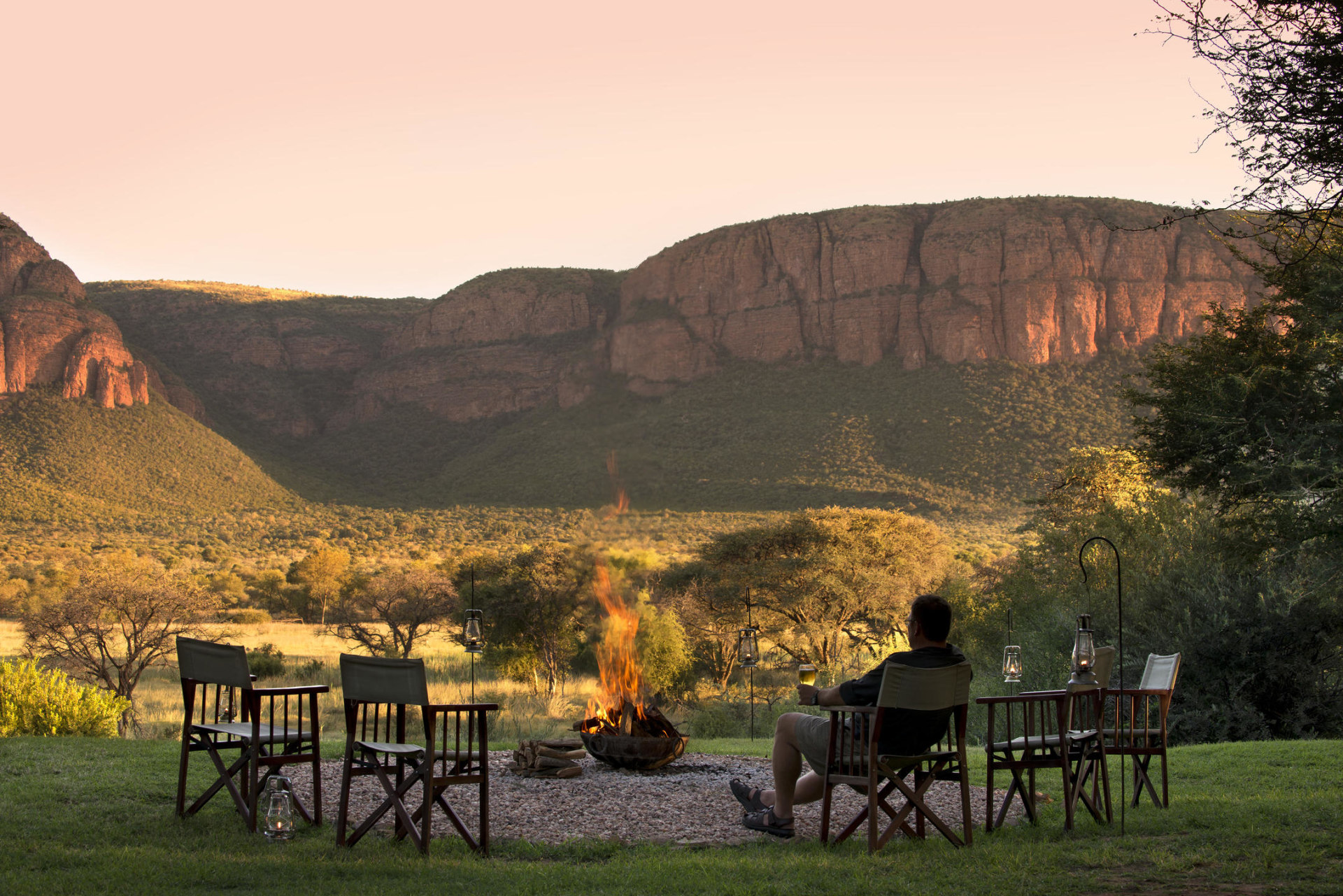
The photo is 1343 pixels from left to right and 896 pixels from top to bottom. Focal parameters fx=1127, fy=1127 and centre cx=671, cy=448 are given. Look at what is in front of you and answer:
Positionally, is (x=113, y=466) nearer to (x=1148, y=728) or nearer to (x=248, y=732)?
(x=248, y=732)

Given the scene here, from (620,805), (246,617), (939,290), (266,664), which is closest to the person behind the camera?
(620,805)

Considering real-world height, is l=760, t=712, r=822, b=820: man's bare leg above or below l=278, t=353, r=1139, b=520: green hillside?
below

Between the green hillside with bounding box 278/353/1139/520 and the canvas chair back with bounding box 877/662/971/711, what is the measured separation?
28.7m

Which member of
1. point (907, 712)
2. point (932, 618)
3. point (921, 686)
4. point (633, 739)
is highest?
point (932, 618)

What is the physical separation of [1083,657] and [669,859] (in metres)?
2.51

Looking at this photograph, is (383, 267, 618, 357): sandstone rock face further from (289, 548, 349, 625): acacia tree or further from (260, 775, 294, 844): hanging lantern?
(260, 775, 294, 844): hanging lantern

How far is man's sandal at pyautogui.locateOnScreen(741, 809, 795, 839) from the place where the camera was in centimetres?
632

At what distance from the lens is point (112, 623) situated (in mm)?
20438

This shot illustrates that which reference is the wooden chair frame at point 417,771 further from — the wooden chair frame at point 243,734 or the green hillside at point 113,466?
the green hillside at point 113,466

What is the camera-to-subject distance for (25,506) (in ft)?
161

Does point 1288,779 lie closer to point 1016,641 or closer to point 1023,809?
point 1023,809

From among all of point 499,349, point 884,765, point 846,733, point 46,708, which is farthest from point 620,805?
point 499,349

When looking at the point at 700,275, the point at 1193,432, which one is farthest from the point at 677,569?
the point at 700,275

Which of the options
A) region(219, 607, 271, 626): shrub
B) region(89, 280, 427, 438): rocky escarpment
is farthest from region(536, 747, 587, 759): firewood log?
region(89, 280, 427, 438): rocky escarpment
